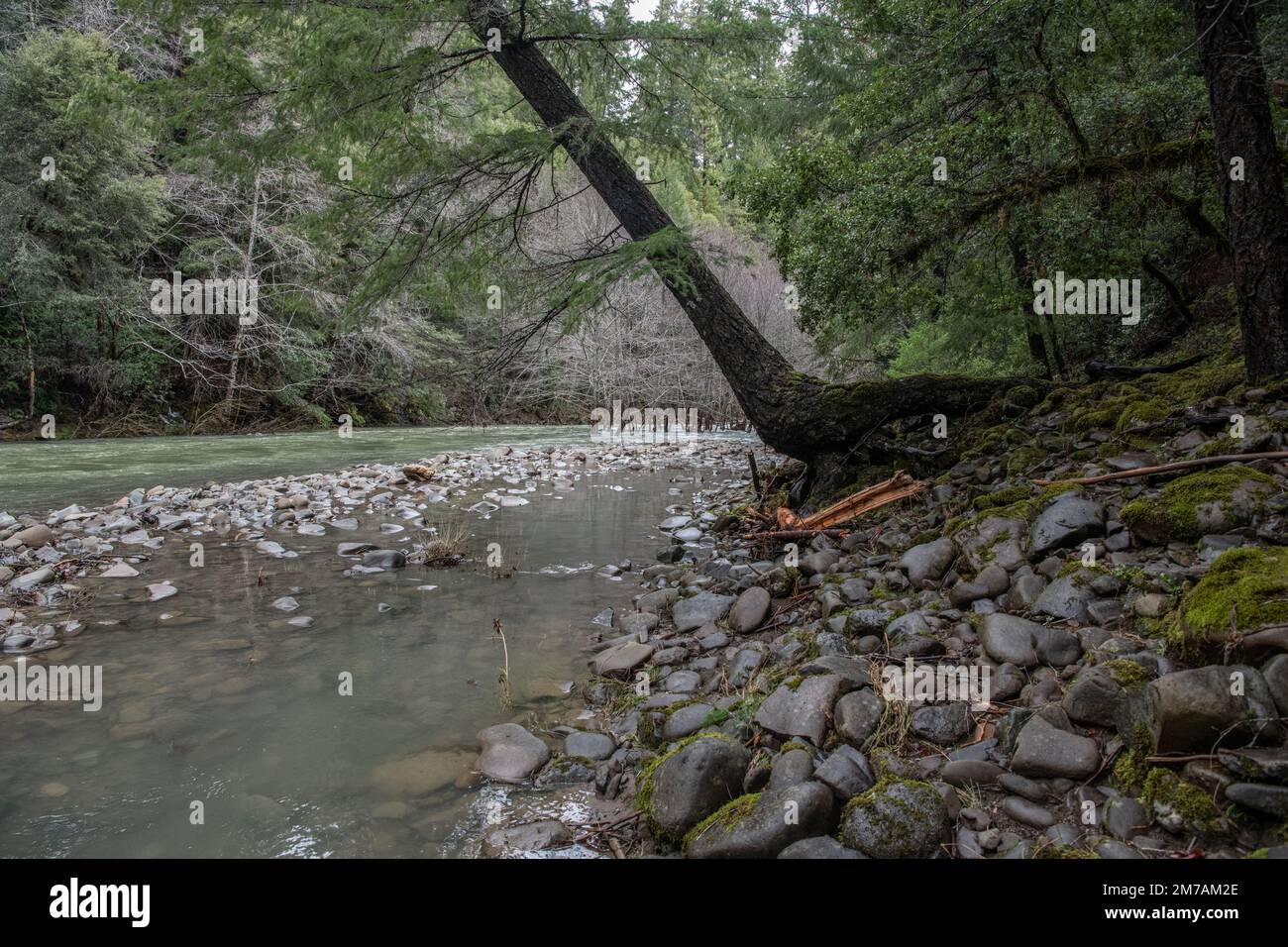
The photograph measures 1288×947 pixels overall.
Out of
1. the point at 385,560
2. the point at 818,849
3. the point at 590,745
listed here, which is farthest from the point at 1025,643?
the point at 385,560

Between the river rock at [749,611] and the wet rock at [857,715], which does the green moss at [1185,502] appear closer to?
the wet rock at [857,715]

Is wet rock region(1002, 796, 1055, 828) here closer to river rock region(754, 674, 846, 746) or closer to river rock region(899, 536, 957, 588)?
river rock region(754, 674, 846, 746)

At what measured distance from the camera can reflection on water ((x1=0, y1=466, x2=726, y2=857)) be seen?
244 centimetres

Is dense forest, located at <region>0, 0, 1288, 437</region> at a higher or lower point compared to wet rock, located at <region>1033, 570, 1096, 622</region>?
higher

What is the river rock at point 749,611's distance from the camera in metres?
4.08

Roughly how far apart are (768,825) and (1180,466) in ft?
9.81

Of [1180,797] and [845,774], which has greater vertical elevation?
[1180,797]

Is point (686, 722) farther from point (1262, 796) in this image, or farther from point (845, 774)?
point (1262, 796)

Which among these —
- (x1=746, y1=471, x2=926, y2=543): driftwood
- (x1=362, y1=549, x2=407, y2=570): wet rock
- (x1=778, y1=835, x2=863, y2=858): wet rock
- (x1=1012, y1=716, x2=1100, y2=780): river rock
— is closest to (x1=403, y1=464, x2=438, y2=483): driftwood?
(x1=362, y1=549, x2=407, y2=570): wet rock

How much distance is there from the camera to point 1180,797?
1798 mm

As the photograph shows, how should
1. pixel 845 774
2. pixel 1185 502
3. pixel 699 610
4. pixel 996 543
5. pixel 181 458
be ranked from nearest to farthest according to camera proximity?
pixel 845 774 < pixel 1185 502 < pixel 996 543 < pixel 699 610 < pixel 181 458

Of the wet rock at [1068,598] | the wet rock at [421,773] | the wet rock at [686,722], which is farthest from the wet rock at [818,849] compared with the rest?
the wet rock at [1068,598]

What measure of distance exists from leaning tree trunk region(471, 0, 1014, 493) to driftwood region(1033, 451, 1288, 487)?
2308mm
